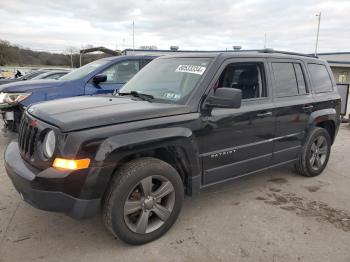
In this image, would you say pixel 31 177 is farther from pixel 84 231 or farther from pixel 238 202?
pixel 238 202

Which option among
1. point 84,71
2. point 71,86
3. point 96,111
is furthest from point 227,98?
point 84,71

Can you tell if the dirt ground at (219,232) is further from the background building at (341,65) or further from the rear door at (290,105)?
the background building at (341,65)

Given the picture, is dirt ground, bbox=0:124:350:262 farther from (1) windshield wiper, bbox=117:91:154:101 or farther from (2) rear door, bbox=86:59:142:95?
(2) rear door, bbox=86:59:142:95

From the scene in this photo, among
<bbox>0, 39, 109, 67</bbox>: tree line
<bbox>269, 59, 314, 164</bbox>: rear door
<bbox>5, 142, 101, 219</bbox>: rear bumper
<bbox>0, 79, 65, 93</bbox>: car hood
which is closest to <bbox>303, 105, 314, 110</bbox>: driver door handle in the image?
<bbox>269, 59, 314, 164</bbox>: rear door

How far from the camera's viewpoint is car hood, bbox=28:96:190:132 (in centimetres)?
289

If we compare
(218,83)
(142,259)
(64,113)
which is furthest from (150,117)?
(142,259)

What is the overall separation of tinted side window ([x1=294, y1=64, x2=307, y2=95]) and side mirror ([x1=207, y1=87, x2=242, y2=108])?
1767 millimetres

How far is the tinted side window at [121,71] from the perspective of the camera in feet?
22.5

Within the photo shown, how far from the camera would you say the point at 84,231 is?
3482 millimetres

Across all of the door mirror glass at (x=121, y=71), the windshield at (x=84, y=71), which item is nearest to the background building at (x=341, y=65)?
the door mirror glass at (x=121, y=71)

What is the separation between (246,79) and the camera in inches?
164

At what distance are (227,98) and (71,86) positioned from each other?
3.94m

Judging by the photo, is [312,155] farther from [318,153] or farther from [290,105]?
[290,105]

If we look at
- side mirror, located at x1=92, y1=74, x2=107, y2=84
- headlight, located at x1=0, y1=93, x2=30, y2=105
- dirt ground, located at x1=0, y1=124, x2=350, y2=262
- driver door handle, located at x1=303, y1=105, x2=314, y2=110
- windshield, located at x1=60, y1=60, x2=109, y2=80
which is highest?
windshield, located at x1=60, y1=60, x2=109, y2=80
